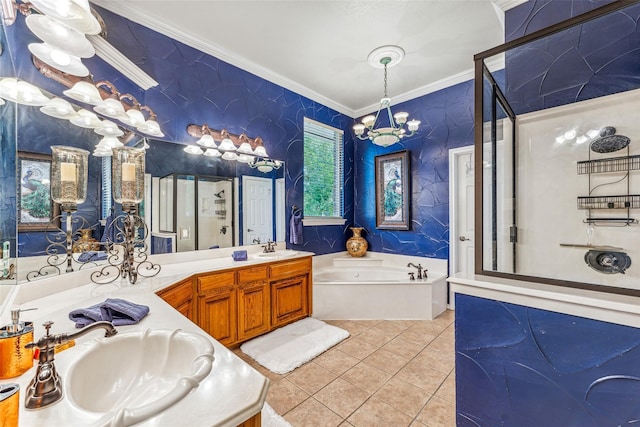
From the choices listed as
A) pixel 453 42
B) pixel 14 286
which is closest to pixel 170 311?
pixel 14 286

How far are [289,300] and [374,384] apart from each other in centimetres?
126

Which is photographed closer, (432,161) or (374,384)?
(374,384)

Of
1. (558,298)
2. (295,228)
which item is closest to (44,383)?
(558,298)

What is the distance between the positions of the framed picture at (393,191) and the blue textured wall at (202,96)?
992mm

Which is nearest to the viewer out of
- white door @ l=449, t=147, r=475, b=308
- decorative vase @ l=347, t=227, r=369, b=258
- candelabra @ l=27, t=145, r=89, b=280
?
candelabra @ l=27, t=145, r=89, b=280

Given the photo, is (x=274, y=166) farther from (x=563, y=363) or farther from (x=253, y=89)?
(x=563, y=363)

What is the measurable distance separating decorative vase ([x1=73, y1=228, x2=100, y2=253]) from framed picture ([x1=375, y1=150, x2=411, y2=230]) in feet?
11.4

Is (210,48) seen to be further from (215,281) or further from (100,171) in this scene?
(215,281)

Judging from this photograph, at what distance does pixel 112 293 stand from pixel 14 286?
0.39 meters

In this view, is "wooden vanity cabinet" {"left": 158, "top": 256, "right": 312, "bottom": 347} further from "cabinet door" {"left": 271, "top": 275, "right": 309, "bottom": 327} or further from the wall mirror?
the wall mirror

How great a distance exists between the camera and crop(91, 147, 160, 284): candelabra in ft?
5.87

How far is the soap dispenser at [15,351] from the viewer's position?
2.34 feet

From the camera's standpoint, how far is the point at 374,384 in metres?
2.03

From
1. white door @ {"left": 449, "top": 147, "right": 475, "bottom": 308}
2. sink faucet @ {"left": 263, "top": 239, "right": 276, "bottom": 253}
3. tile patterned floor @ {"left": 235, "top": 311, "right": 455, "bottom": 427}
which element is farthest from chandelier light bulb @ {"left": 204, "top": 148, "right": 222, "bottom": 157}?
white door @ {"left": 449, "top": 147, "right": 475, "bottom": 308}
